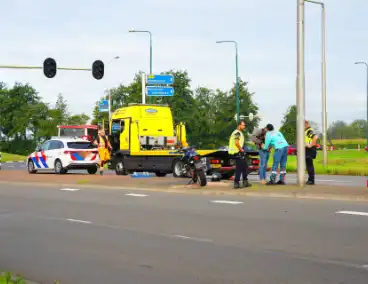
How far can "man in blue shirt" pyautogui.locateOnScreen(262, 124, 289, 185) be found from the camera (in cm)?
1784

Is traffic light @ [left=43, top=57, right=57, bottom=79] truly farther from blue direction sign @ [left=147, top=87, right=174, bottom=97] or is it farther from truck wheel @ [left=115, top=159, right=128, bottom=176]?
blue direction sign @ [left=147, top=87, right=174, bottom=97]

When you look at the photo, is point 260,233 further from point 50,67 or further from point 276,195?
point 50,67

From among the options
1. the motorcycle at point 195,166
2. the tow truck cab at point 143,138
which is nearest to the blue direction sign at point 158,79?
the tow truck cab at point 143,138

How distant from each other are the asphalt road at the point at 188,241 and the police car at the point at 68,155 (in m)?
12.4

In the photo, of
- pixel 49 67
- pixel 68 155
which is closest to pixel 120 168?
pixel 68 155

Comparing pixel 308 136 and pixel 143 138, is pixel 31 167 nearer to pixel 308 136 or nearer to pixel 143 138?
pixel 143 138

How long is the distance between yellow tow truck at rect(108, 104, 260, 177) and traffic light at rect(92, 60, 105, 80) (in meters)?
4.63

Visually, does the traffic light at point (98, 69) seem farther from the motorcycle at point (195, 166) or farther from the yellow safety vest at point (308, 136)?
the yellow safety vest at point (308, 136)

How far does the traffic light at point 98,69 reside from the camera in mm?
31828

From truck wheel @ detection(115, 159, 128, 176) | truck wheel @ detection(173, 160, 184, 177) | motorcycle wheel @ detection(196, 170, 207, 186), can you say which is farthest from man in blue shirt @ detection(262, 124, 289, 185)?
truck wheel @ detection(115, 159, 128, 176)

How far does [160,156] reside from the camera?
24.9 meters

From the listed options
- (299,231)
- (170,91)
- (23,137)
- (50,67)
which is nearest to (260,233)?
(299,231)

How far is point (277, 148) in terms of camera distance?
18.0 metres

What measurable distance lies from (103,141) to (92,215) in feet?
41.1
